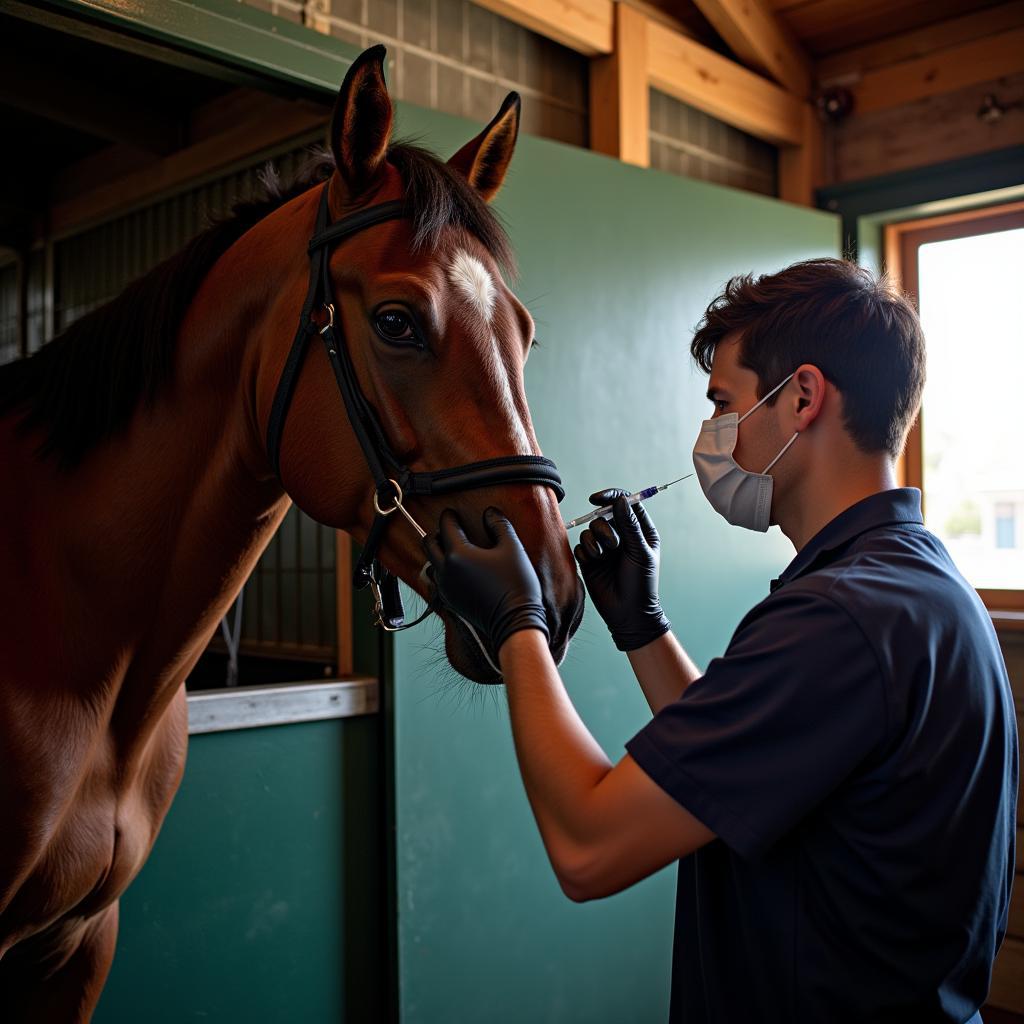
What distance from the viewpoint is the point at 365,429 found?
1.15m

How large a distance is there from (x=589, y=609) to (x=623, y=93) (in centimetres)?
149

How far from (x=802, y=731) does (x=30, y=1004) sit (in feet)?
4.09

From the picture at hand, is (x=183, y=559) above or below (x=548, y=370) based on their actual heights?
below

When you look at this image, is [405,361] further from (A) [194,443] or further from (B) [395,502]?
(A) [194,443]

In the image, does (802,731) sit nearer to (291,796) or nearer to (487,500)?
(487,500)

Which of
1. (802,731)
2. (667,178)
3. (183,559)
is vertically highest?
(667,178)

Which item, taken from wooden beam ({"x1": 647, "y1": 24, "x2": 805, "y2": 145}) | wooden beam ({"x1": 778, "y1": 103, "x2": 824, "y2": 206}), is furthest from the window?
wooden beam ({"x1": 647, "y1": 24, "x2": 805, "y2": 145})

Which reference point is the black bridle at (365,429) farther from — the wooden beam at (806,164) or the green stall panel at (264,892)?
the wooden beam at (806,164)

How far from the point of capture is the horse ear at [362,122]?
1.14 metres

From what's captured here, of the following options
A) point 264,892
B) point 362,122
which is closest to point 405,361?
point 362,122

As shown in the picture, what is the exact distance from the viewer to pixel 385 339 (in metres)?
1.15

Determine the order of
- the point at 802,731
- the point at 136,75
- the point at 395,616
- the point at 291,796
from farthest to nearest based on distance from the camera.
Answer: the point at 136,75, the point at 291,796, the point at 395,616, the point at 802,731

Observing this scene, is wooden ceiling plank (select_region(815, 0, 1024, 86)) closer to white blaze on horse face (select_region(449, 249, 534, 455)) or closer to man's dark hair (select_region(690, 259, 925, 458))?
man's dark hair (select_region(690, 259, 925, 458))

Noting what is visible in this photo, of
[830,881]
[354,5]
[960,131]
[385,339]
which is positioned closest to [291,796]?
[385,339]
